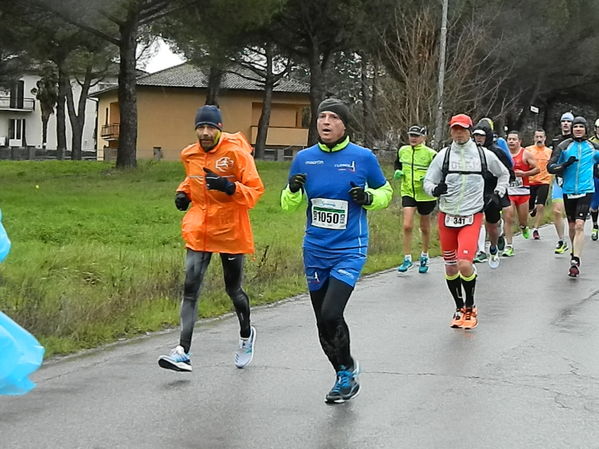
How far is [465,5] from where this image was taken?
34.4 m

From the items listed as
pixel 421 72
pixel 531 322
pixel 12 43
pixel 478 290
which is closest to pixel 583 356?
pixel 531 322

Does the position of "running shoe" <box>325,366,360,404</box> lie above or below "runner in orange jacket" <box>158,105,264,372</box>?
below

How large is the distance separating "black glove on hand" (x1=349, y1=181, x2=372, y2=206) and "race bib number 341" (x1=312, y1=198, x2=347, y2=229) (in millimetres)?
143

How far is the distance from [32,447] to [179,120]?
202ft

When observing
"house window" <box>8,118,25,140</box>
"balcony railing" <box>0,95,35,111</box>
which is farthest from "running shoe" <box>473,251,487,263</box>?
"house window" <box>8,118,25,140</box>

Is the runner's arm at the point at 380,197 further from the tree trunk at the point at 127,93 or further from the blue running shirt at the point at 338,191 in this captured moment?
the tree trunk at the point at 127,93

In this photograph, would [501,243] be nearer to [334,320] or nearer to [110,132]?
[334,320]

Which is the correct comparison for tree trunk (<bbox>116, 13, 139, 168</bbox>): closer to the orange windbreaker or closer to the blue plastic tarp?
the orange windbreaker

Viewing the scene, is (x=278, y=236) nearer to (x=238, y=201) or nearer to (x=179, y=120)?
(x=238, y=201)

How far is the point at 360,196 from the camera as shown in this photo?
6.57m

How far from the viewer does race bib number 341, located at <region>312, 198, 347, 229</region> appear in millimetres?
6738

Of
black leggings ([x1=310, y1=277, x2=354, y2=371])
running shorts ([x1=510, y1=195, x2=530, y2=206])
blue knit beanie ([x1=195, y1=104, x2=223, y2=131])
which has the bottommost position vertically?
black leggings ([x1=310, y1=277, x2=354, y2=371])

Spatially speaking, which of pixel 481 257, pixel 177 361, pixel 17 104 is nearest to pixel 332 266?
pixel 177 361

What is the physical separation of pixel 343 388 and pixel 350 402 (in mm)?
112
